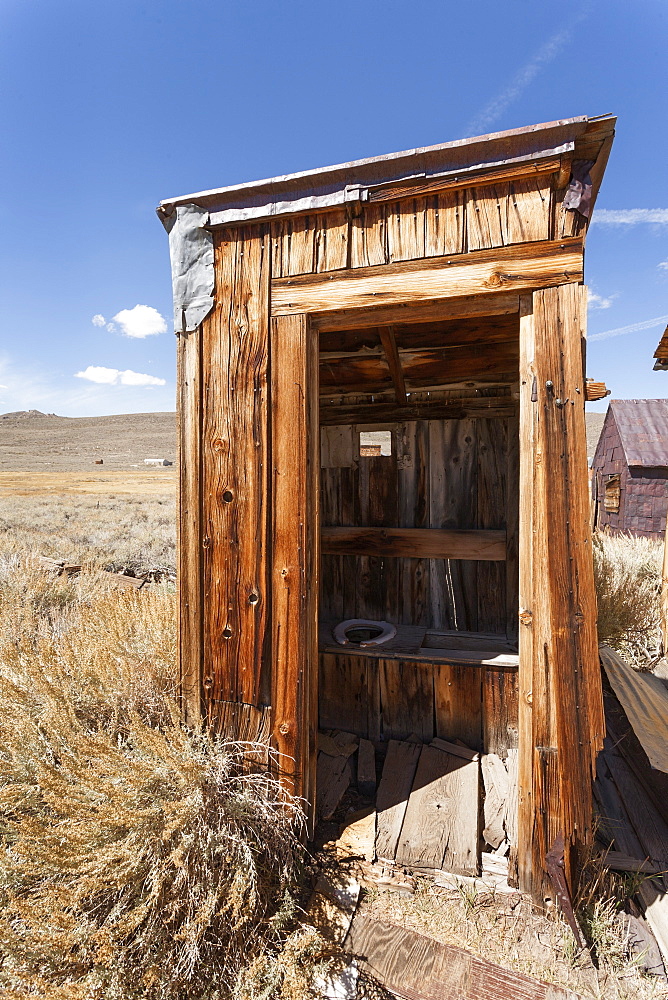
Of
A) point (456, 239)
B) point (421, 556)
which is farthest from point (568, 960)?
point (456, 239)

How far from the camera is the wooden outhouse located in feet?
6.88

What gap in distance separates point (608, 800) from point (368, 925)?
1746mm

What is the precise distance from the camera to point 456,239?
87.4 inches

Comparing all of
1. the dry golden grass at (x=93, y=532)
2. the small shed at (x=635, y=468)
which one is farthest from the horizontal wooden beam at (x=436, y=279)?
the small shed at (x=635, y=468)

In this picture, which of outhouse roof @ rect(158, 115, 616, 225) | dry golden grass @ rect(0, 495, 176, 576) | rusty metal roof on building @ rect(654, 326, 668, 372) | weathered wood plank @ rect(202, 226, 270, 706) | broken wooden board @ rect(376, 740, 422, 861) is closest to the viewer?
outhouse roof @ rect(158, 115, 616, 225)

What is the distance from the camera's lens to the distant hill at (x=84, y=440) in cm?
3722

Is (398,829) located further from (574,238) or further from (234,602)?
(574,238)

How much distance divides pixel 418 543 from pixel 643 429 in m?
10.2

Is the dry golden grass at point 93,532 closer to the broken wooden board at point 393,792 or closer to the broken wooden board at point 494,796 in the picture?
the broken wooden board at point 393,792

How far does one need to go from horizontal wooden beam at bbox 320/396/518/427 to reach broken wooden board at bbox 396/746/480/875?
9.51 ft

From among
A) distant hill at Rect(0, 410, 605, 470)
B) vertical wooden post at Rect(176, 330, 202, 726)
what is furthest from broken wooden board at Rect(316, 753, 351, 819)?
distant hill at Rect(0, 410, 605, 470)

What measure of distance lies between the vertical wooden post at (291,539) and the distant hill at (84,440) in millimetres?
28048

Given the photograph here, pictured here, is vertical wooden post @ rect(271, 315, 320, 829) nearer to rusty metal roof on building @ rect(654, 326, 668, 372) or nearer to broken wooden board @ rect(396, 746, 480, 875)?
broken wooden board @ rect(396, 746, 480, 875)

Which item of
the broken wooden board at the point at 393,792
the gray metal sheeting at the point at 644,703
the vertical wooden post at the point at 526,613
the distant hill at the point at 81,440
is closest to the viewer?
the vertical wooden post at the point at 526,613
